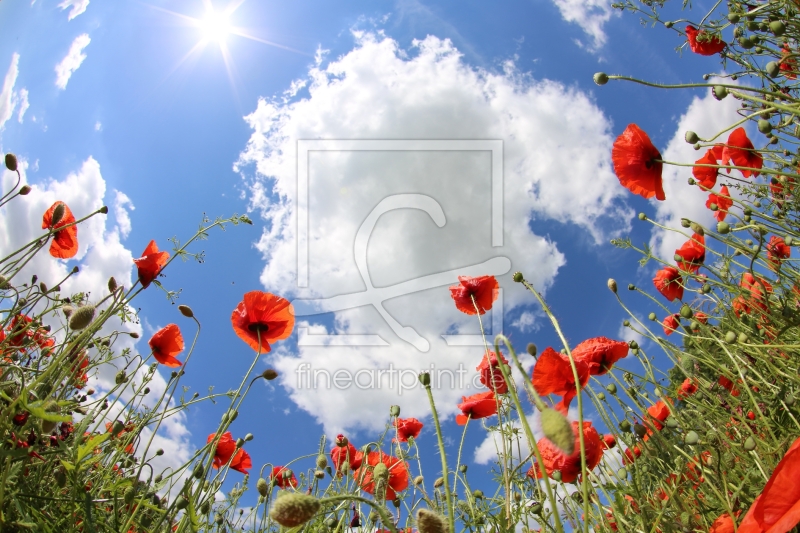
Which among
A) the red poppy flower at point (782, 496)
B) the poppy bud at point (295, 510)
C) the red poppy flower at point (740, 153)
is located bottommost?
the red poppy flower at point (782, 496)

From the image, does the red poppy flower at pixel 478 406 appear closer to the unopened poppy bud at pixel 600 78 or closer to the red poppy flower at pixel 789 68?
the unopened poppy bud at pixel 600 78

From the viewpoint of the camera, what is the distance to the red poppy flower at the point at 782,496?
24.5 inches

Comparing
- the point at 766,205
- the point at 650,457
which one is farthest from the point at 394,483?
the point at 766,205

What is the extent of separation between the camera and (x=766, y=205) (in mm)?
2371

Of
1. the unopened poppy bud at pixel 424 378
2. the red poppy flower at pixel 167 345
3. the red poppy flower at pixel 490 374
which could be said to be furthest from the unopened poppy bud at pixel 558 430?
the red poppy flower at pixel 167 345

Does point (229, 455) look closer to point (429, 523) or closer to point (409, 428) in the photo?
point (409, 428)

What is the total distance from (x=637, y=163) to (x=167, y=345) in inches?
99.1

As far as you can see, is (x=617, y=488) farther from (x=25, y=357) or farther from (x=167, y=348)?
(x=25, y=357)

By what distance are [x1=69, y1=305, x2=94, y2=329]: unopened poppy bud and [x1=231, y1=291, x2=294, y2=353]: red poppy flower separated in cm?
71

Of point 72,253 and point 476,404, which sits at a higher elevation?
point 72,253

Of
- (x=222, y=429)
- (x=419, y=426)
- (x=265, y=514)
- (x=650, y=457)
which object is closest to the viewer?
(x=222, y=429)

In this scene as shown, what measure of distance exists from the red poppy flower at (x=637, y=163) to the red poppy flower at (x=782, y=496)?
1643 millimetres

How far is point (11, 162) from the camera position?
1979mm

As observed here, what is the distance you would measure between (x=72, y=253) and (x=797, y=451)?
122 inches
